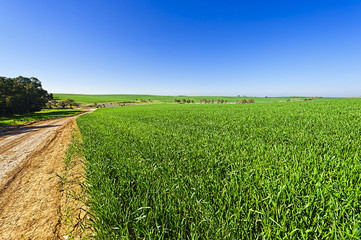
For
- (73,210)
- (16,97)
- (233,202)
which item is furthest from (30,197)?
(16,97)

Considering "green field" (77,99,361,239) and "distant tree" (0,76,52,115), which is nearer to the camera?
"green field" (77,99,361,239)

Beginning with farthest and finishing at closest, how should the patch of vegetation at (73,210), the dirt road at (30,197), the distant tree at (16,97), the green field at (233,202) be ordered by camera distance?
the distant tree at (16,97) < the dirt road at (30,197) < the patch of vegetation at (73,210) < the green field at (233,202)

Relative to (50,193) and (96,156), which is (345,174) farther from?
(50,193)

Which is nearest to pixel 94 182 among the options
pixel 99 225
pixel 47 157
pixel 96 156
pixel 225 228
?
pixel 99 225

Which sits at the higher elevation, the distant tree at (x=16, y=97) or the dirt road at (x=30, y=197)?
the distant tree at (x=16, y=97)

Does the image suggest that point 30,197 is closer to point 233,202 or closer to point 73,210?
point 73,210

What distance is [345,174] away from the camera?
265 cm

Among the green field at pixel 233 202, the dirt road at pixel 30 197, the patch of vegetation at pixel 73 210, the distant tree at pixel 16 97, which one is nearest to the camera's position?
the green field at pixel 233 202

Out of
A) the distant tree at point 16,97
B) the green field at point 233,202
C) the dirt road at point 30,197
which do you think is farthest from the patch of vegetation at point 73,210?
the distant tree at point 16,97

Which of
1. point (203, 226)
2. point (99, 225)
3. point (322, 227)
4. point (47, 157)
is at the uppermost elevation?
point (322, 227)

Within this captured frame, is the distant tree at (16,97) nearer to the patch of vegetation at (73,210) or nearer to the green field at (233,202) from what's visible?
the patch of vegetation at (73,210)

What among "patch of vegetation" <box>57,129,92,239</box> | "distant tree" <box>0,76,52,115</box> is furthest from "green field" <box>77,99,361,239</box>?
"distant tree" <box>0,76,52,115</box>

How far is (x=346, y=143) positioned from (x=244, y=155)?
3.55 meters

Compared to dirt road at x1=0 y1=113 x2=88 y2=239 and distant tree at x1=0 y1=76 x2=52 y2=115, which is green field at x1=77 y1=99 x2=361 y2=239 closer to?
dirt road at x1=0 y1=113 x2=88 y2=239
